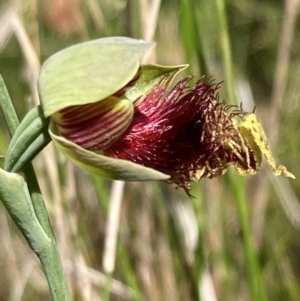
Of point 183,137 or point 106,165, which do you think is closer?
point 106,165

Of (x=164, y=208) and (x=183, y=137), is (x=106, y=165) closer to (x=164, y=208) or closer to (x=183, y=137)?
(x=183, y=137)

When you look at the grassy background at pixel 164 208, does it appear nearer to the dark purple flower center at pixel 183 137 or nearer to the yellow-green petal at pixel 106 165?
the dark purple flower center at pixel 183 137

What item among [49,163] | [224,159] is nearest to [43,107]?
[224,159]

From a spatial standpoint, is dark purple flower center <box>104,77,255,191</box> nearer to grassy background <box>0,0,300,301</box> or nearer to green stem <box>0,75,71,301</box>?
green stem <box>0,75,71,301</box>

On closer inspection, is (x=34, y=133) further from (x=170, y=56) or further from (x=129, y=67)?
(x=170, y=56)

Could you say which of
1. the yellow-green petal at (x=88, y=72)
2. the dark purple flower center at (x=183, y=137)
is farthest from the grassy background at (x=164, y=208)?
the yellow-green petal at (x=88, y=72)

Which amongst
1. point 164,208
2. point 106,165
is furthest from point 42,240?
point 164,208

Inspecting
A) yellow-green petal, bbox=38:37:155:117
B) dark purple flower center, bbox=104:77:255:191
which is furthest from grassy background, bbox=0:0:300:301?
yellow-green petal, bbox=38:37:155:117
